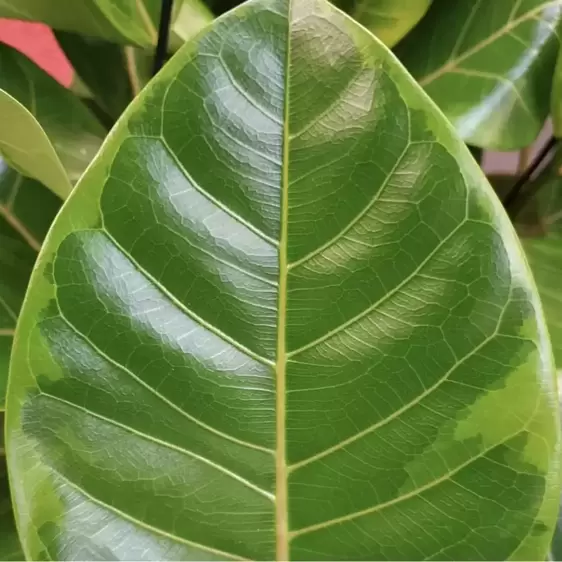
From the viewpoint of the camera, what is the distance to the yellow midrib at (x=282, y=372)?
27 cm

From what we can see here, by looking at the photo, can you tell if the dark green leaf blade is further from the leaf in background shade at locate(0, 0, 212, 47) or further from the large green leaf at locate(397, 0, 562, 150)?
the large green leaf at locate(397, 0, 562, 150)

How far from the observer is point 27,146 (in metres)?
0.37

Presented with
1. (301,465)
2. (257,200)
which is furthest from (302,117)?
(301,465)

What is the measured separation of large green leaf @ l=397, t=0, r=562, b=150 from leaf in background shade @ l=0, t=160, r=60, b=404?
30 cm

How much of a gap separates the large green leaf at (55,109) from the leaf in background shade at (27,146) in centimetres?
10

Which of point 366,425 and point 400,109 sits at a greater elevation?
point 400,109

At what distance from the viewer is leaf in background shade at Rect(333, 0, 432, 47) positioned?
1.63 ft

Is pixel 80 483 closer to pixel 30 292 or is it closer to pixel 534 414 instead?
pixel 30 292

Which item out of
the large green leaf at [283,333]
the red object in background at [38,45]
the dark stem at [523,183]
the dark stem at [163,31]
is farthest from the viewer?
the red object in background at [38,45]

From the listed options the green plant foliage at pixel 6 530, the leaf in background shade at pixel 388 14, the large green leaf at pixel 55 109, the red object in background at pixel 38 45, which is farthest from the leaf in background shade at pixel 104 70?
the red object in background at pixel 38 45

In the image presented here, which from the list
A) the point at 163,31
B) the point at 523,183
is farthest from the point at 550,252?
the point at 163,31

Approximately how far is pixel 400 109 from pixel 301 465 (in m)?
0.15

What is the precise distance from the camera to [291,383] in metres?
0.29

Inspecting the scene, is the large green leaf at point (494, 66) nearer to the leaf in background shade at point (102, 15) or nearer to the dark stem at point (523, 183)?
the dark stem at point (523, 183)
